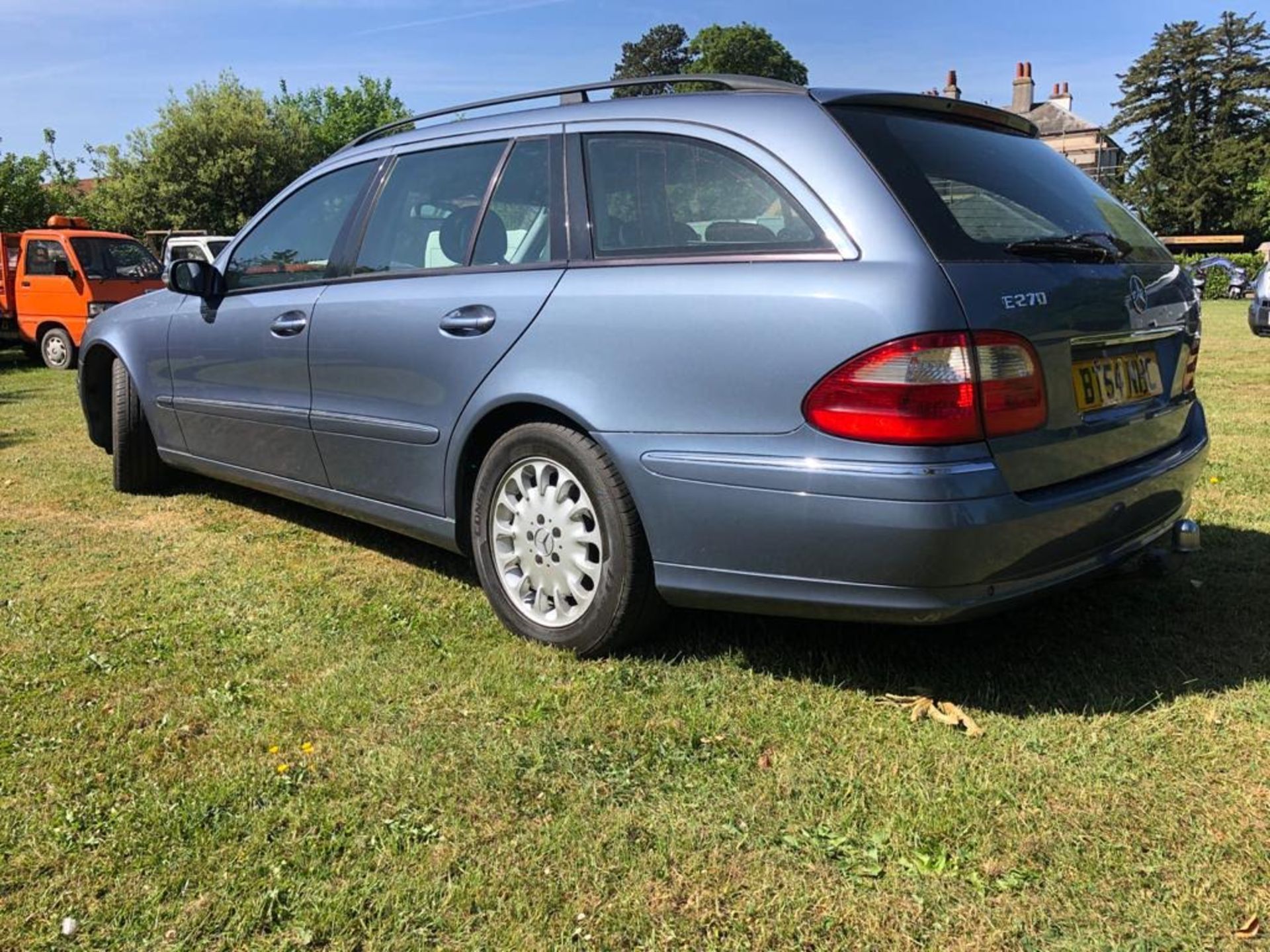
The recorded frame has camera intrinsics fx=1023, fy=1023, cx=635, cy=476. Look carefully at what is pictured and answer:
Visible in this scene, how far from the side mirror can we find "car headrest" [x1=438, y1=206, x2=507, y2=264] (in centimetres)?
147

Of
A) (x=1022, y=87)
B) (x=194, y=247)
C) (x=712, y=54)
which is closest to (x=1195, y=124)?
(x=1022, y=87)

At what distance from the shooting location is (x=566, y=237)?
3201 mm

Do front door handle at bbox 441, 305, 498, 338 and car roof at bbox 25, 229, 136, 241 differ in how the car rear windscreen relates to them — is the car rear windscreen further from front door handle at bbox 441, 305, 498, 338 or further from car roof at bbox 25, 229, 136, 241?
car roof at bbox 25, 229, 136, 241

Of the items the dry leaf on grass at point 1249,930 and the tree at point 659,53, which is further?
the tree at point 659,53

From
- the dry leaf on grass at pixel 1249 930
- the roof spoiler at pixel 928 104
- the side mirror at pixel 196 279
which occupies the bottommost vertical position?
the dry leaf on grass at pixel 1249 930

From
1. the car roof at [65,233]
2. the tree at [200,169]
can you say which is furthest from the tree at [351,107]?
the car roof at [65,233]

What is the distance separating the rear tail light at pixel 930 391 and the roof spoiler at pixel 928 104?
0.82 meters

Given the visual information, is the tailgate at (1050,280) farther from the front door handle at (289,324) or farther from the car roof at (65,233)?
the car roof at (65,233)

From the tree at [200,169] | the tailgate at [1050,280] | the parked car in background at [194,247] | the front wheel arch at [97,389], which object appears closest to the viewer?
the tailgate at [1050,280]

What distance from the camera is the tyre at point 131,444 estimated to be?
5281 mm

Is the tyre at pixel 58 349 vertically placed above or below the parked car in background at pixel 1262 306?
above

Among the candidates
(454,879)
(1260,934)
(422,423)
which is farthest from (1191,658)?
(422,423)

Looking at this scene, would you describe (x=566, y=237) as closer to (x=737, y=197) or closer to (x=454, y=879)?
(x=737, y=197)

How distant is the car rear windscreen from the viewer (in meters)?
2.62
